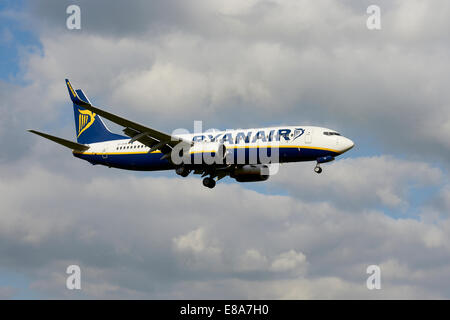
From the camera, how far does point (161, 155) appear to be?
55938mm

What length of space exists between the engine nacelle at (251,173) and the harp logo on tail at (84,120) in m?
18.6

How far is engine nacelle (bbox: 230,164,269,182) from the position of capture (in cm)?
5672

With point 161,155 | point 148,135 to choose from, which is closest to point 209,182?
point 161,155

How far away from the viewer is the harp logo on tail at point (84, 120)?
6587cm

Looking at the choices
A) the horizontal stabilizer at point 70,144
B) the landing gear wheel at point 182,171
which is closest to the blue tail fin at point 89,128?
the horizontal stabilizer at point 70,144

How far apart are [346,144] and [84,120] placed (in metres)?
31.5

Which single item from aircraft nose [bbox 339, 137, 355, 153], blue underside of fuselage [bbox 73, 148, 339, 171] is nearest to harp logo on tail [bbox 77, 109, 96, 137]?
blue underside of fuselage [bbox 73, 148, 339, 171]

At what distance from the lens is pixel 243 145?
51.4 metres

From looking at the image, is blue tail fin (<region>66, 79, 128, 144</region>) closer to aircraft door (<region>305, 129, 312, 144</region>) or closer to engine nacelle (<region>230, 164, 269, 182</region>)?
engine nacelle (<region>230, 164, 269, 182</region>)

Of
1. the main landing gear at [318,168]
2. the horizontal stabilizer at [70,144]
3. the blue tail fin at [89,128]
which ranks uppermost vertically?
the blue tail fin at [89,128]

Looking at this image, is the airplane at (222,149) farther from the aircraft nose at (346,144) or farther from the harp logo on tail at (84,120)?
the harp logo on tail at (84,120)

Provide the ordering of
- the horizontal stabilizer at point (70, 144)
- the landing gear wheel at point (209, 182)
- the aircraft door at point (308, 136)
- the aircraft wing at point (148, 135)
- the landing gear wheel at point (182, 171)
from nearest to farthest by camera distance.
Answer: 1. the aircraft wing at point (148, 135)
2. the aircraft door at point (308, 136)
3. the landing gear wheel at point (182, 171)
4. the landing gear wheel at point (209, 182)
5. the horizontal stabilizer at point (70, 144)

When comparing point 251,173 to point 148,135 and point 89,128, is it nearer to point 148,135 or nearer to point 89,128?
point 148,135
